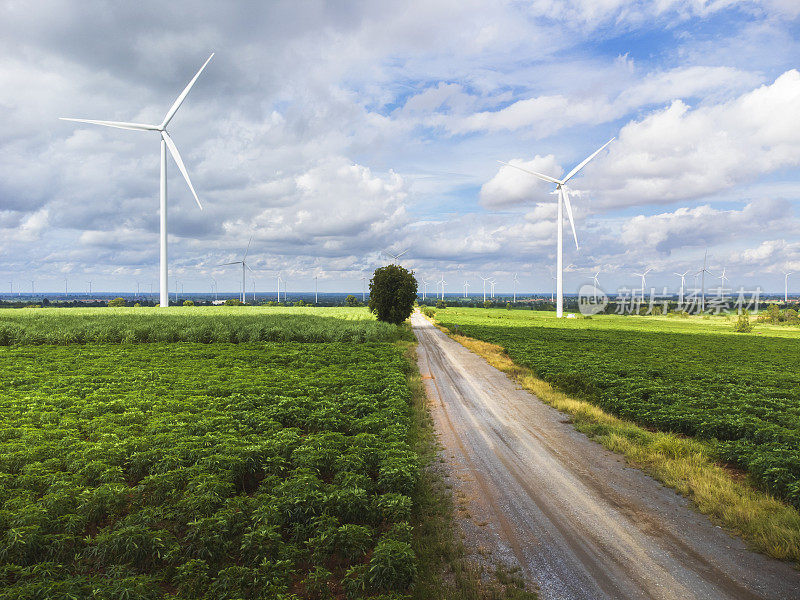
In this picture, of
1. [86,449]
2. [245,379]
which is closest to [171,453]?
[86,449]

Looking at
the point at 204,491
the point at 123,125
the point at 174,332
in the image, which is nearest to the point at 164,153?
the point at 123,125

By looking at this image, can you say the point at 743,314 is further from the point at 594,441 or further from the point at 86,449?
the point at 86,449

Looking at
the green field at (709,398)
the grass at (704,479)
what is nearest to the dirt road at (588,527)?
the grass at (704,479)

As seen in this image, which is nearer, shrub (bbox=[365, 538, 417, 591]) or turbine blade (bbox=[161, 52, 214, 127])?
shrub (bbox=[365, 538, 417, 591])

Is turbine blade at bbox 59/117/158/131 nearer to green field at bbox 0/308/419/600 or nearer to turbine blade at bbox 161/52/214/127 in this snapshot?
turbine blade at bbox 161/52/214/127

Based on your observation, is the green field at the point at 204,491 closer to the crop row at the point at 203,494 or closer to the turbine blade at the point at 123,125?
the crop row at the point at 203,494

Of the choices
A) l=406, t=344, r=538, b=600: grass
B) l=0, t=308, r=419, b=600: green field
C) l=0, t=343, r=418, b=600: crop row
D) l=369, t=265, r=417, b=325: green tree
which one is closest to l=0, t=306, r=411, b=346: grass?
l=369, t=265, r=417, b=325: green tree
